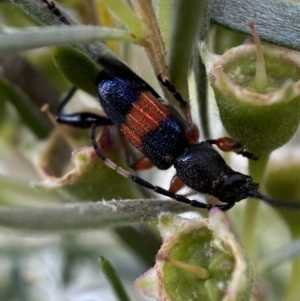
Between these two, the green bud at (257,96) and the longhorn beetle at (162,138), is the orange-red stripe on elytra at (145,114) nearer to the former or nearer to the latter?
the longhorn beetle at (162,138)

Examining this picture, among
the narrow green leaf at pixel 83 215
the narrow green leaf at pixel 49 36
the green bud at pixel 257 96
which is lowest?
the narrow green leaf at pixel 83 215

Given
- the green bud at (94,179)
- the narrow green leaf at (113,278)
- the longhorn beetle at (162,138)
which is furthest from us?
the longhorn beetle at (162,138)

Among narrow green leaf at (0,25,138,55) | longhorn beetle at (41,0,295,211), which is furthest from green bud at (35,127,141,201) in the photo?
narrow green leaf at (0,25,138,55)

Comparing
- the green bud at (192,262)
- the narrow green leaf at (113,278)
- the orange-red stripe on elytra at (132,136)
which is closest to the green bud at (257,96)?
the green bud at (192,262)

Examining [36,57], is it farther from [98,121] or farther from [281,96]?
[281,96]

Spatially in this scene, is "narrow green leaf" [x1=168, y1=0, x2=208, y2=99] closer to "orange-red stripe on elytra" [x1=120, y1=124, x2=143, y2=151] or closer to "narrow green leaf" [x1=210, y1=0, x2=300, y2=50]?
"narrow green leaf" [x1=210, y1=0, x2=300, y2=50]

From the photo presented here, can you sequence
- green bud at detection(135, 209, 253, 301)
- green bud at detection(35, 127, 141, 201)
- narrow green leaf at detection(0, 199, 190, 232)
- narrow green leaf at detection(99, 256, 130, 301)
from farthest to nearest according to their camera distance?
green bud at detection(35, 127, 141, 201) < narrow green leaf at detection(99, 256, 130, 301) < green bud at detection(135, 209, 253, 301) < narrow green leaf at detection(0, 199, 190, 232)

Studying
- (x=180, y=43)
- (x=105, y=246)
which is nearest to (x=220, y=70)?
(x=180, y=43)

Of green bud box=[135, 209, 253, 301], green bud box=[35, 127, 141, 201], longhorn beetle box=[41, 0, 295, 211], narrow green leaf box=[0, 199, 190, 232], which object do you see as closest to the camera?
narrow green leaf box=[0, 199, 190, 232]
